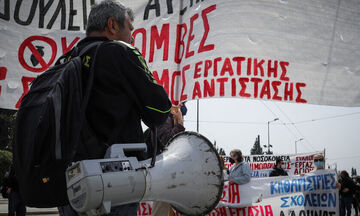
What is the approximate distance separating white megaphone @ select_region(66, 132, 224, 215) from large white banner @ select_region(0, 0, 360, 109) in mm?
1966

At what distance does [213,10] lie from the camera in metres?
3.53

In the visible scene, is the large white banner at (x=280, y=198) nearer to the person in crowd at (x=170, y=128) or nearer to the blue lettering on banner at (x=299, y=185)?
the blue lettering on banner at (x=299, y=185)

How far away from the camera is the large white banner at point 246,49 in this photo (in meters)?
3.46

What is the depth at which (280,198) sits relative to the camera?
5.49m

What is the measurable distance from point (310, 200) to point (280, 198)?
51 centimetres

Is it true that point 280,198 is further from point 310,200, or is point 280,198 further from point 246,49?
point 246,49

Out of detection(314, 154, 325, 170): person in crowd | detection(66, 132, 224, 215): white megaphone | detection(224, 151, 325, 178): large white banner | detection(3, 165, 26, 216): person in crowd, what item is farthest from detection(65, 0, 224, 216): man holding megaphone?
detection(224, 151, 325, 178): large white banner

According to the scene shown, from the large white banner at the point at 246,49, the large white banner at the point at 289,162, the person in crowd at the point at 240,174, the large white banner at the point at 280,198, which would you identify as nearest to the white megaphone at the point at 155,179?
the large white banner at the point at 246,49

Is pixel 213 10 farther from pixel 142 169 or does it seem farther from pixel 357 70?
pixel 142 169

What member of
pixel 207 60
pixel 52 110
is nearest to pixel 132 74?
pixel 52 110

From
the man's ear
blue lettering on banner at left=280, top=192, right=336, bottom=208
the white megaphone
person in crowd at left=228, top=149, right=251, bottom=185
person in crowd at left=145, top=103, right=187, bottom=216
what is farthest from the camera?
person in crowd at left=228, top=149, right=251, bottom=185

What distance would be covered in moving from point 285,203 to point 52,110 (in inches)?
195

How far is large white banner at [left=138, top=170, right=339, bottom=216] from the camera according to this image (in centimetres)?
546

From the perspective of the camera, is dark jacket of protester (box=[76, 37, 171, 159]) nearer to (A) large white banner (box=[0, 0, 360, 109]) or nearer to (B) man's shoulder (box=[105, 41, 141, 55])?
(B) man's shoulder (box=[105, 41, 141, 55])
